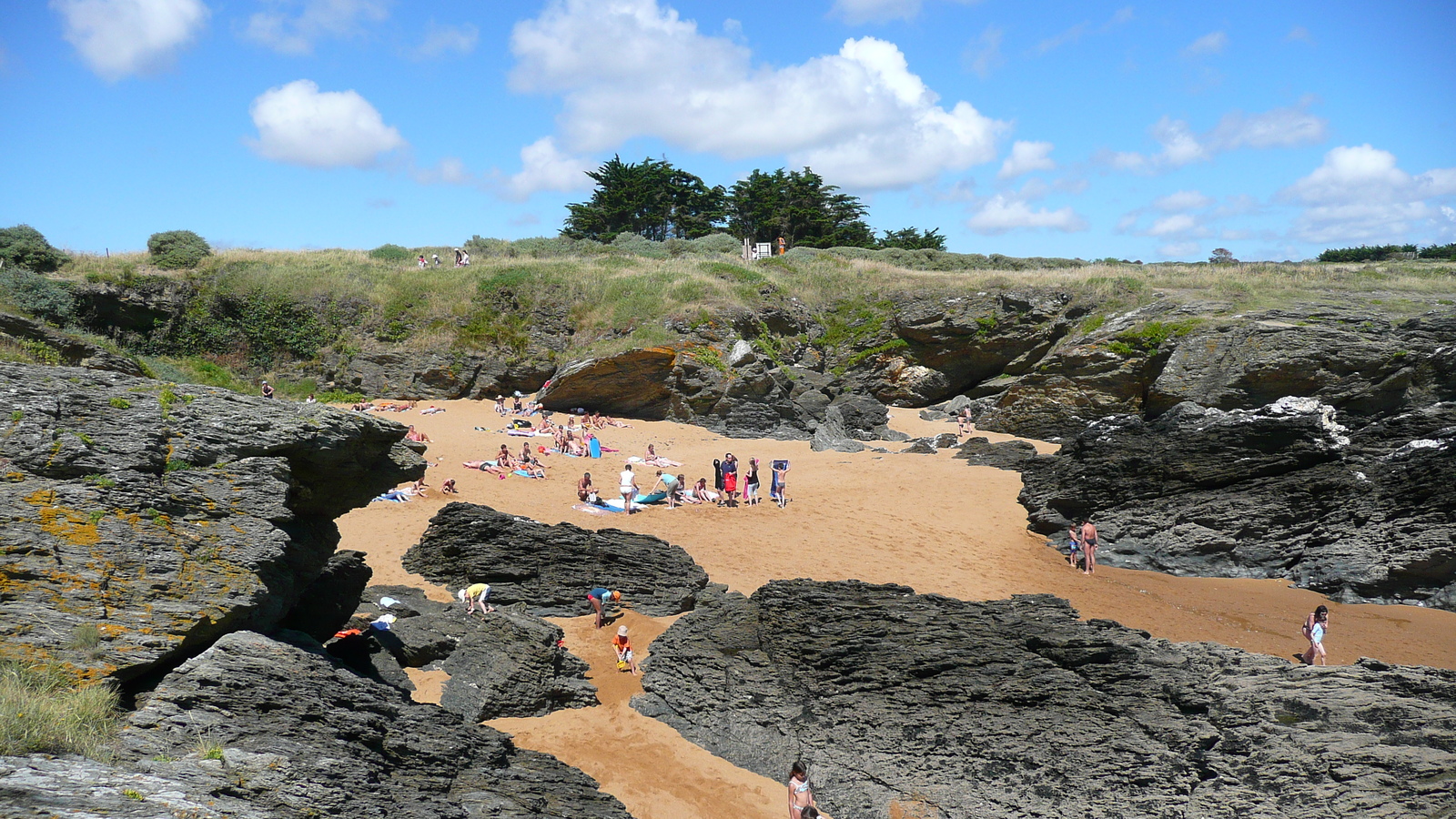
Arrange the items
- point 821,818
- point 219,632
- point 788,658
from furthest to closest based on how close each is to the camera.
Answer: point 788,658 → point 821,818 → point 219,632

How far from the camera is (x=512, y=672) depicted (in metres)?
8.68

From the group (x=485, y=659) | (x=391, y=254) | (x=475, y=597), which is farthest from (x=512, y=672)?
(x=391, y=254)

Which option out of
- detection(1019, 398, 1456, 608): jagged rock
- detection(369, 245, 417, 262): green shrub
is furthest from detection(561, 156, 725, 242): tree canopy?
detection(1019, 398, 1456, 608): jagged rock

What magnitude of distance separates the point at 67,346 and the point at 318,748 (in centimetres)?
844

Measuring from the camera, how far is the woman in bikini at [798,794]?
7.02m

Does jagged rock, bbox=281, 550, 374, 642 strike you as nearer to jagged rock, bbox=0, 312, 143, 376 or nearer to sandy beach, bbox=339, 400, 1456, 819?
sandy beach, bbox=339, 400, 1456, 819

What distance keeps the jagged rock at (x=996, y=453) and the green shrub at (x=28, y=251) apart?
110ft

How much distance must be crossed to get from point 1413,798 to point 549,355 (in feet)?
91.5

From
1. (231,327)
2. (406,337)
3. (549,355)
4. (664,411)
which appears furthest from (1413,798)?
(231,327)

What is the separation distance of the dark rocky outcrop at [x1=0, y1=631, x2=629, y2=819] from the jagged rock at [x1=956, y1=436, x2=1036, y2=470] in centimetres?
1761

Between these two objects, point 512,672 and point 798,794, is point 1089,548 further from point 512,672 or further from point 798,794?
point 512,672

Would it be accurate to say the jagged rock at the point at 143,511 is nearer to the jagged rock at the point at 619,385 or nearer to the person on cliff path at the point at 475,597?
the person on cliff path at the point at 475,597

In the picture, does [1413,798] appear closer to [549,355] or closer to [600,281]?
[549,355]

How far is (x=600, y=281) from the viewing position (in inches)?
1329
